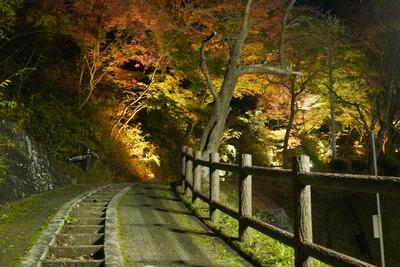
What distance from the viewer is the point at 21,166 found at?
1162cm

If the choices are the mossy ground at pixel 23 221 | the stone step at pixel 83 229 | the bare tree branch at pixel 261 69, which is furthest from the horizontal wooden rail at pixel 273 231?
the bare tree branch at pixel 261 69

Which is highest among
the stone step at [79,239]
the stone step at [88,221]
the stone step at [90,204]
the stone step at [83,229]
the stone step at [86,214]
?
the stone step at [90,204]

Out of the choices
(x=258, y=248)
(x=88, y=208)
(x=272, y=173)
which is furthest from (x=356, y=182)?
(x=88, y=208)

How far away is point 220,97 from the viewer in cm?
1444

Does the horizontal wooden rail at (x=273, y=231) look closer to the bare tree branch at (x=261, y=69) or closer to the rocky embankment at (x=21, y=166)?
the rocky embankment at (x=21, y=166)

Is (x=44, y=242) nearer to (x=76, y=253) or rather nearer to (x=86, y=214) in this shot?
(x=76, y=253)

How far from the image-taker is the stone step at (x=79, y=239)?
6.47 meters

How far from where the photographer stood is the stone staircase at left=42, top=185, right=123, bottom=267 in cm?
528

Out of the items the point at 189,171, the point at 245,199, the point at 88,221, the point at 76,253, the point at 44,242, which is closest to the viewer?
the point at 76,253

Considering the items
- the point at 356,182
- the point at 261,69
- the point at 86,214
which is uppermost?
the point at 261,69

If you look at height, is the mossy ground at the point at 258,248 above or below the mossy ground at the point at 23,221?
below

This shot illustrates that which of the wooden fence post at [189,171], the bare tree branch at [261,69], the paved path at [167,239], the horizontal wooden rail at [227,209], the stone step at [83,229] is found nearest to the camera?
the paved path at [167,239]

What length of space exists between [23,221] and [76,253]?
2.86 meters

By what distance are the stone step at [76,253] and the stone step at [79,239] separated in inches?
20.2
